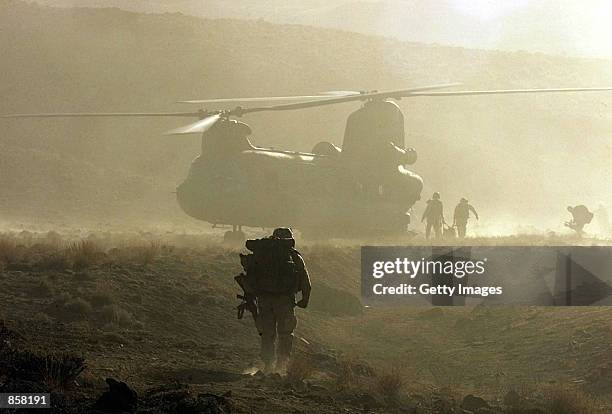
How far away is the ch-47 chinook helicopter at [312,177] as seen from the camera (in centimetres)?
2341

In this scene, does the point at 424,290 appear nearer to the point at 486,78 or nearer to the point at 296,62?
the point at 296,62

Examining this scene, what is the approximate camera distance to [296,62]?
11019 cm

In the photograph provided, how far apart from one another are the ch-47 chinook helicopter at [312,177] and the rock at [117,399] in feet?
43.5

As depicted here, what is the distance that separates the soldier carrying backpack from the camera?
1099 cm

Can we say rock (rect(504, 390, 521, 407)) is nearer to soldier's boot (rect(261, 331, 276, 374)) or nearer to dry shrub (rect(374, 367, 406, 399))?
A: dry shrub (rect(374, 367, 406, 399))

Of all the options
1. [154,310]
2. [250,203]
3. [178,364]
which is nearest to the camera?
[178,364]

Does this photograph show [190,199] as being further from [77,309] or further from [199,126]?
[77,309]

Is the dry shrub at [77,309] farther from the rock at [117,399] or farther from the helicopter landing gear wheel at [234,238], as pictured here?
the helicopter landing gear wheel at [234,238]

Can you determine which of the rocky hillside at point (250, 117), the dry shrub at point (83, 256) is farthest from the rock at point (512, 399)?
the rocky hillside at point (250, 117)

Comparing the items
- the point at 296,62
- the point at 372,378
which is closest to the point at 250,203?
the point at 372,378

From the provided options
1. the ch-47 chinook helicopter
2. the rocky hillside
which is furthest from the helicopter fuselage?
the rocky hillside

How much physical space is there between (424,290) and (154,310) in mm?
7980

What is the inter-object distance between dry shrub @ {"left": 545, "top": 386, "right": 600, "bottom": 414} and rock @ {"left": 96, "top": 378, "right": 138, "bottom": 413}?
5.29m

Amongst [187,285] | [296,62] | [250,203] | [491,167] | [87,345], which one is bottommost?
[87,345]
